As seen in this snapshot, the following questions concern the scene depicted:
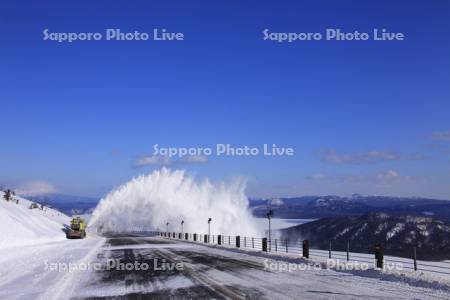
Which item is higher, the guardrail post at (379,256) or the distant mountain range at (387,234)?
the guardrail post at (379,256)

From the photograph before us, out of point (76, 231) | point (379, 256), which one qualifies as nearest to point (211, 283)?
point (379, 256)

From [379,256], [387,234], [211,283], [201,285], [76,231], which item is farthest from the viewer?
[387,234]

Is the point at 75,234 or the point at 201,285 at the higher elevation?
the point at 201,285

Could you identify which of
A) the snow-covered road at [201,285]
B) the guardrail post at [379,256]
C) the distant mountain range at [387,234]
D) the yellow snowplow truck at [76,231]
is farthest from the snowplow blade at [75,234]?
the distant mountain range at [387,234]

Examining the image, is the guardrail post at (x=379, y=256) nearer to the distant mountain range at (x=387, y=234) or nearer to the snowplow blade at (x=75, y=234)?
the snowplow blade at (x=75, y=234)

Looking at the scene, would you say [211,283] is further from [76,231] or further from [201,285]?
[76,231]

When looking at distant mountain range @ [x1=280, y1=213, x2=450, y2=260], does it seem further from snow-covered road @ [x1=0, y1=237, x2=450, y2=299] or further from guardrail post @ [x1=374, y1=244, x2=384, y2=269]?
snow-covered road @ [x1=0, y1=237, x2=450, y2=299]

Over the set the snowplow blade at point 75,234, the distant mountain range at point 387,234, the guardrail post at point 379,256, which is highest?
the guardrail post at point 379,256

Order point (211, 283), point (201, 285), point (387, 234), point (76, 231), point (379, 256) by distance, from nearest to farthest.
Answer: point (201, 285) → point (211, 283) → point (379, 256) → point (76, 231) → point (387, 234)

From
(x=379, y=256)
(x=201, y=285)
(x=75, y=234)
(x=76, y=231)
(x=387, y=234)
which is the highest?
(x=379, y=256)

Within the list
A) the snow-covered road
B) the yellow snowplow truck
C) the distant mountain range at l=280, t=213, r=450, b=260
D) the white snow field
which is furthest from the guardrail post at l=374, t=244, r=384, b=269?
the distant mountain range at l=280, t=213, r=450, b=260
